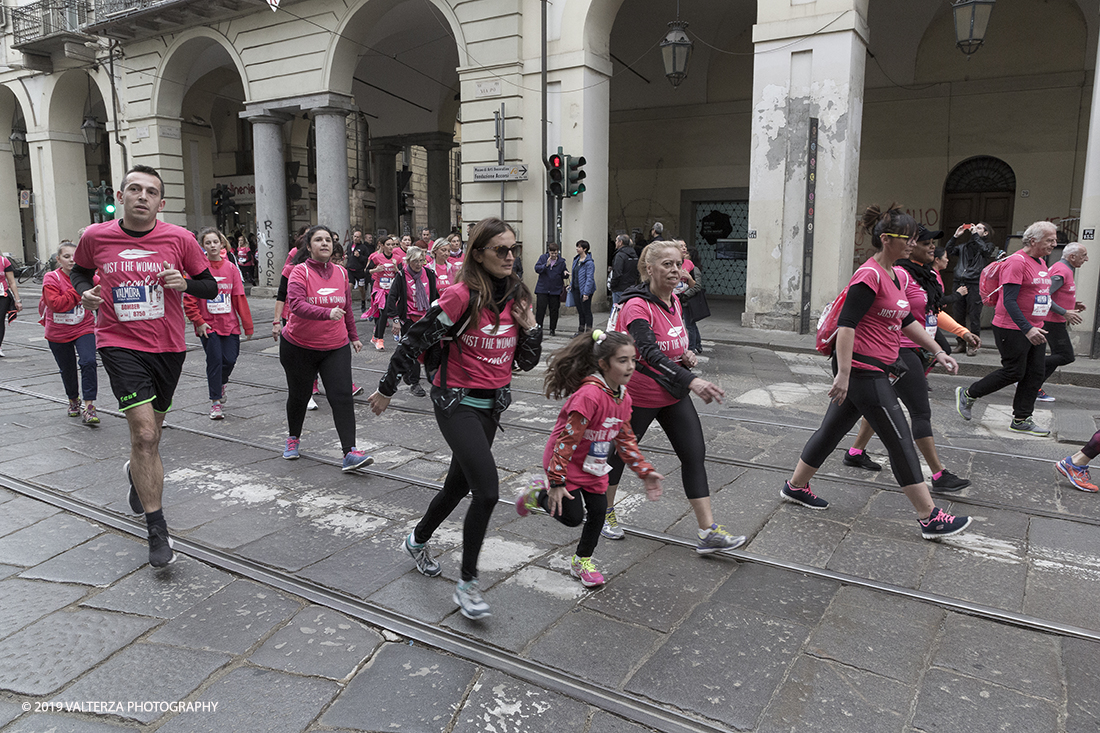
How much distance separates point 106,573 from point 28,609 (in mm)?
395

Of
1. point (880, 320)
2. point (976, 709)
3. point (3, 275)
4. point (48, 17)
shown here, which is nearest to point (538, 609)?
point (976, 709)

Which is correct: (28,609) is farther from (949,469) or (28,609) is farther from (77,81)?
(77,81)

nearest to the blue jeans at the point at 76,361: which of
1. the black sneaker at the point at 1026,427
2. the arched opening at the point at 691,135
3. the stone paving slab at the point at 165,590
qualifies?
the stone paving slab at the point at 165,590

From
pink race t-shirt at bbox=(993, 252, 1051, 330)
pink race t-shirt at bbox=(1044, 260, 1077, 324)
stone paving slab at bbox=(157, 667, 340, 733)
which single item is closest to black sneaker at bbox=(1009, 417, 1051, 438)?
pink race t-shirt at bbox=(993, 252, 1051, 330)

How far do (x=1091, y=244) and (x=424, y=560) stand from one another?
1108 centimetres

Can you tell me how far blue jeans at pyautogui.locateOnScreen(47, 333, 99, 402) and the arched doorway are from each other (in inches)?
657

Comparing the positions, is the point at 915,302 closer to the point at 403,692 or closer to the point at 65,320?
the point at 403,692

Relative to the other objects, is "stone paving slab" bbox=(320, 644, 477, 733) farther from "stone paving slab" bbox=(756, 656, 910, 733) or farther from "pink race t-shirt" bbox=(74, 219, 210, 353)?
"pink race t-shirt" bbox=(74, 219, 210, 353)

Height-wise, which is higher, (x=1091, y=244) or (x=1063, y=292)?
(x=1091, y=244)

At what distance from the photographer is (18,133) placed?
2880cm

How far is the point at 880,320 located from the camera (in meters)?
4.36

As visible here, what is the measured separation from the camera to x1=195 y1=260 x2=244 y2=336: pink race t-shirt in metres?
7.18

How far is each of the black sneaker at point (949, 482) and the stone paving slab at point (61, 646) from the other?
181 inches

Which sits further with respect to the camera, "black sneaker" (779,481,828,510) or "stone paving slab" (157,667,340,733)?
"black sneaker" (779,481,828,510)
